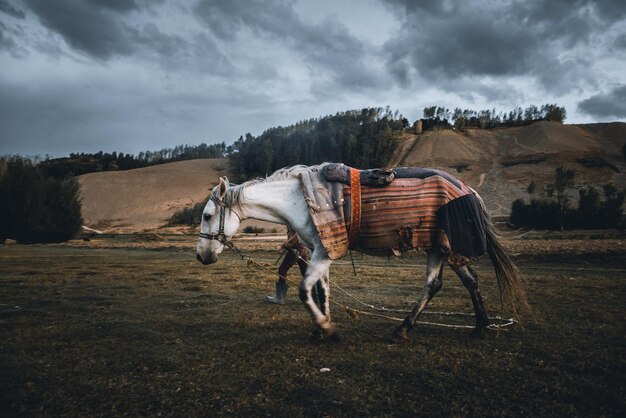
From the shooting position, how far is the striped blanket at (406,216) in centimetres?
397

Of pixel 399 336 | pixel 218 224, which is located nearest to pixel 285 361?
pixel 399 336

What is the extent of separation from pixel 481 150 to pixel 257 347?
72872mm

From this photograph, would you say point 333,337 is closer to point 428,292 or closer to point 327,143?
point 428,292

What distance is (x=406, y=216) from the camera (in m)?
4.00

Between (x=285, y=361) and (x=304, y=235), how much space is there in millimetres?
A: 1402

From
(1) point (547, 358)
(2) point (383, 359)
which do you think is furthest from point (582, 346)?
(2) point (383, 359)

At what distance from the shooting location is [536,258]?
1400 centimetres

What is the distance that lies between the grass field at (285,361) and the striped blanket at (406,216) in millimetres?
1101

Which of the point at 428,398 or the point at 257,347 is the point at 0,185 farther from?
the point at 428,398

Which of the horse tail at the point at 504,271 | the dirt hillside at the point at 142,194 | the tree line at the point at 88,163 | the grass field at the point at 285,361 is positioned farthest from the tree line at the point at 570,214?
the tree line at the point at 88,163

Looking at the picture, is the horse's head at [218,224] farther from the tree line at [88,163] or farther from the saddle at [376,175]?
the tree line at [88,163]

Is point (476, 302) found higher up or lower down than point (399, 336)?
higher up

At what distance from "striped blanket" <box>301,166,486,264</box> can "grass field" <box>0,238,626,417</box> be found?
110 cm

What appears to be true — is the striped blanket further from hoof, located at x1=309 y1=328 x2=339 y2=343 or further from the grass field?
the grass field
